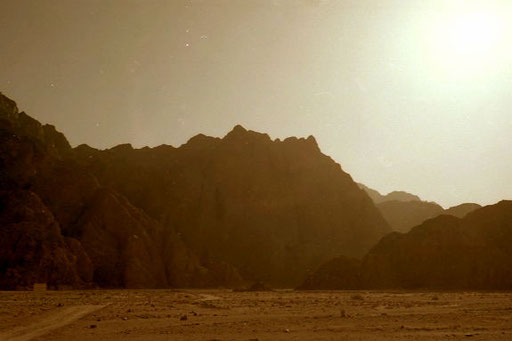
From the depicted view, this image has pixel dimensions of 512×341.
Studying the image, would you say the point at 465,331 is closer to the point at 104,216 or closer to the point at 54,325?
the point at 54,325

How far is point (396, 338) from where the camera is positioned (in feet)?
61.2

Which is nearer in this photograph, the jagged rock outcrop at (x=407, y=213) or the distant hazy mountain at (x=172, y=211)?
the distant hazy mountain at (x=172, y=211)

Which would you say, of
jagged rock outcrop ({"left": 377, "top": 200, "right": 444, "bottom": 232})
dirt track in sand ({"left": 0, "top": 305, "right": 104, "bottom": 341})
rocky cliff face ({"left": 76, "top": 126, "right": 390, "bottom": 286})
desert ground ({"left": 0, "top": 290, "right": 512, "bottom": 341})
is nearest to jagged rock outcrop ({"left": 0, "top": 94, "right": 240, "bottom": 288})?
rocky cliff face ({"left": 76, "top": 126, "right": 390, "bottom": 286})

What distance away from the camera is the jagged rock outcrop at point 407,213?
143m

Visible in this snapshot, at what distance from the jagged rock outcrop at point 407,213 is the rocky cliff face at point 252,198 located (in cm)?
1612

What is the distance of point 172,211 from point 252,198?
66.3 feet

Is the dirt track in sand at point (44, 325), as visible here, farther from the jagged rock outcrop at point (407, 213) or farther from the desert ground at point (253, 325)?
the jagged rock outcrop at point (407, 213)

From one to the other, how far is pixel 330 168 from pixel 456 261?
6253cm

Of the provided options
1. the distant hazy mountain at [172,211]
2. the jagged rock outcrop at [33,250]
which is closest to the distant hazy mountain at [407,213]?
the distant hazy mountain at [172,211]

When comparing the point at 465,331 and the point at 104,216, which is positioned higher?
the point at 104,216

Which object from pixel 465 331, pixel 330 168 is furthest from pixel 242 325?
pixel 330 168

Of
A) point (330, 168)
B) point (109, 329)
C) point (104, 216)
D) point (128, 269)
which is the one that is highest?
point (330, 168)

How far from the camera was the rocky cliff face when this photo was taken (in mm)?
118875

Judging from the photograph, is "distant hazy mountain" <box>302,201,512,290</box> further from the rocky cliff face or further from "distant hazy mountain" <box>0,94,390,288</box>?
the rocky cliff face
